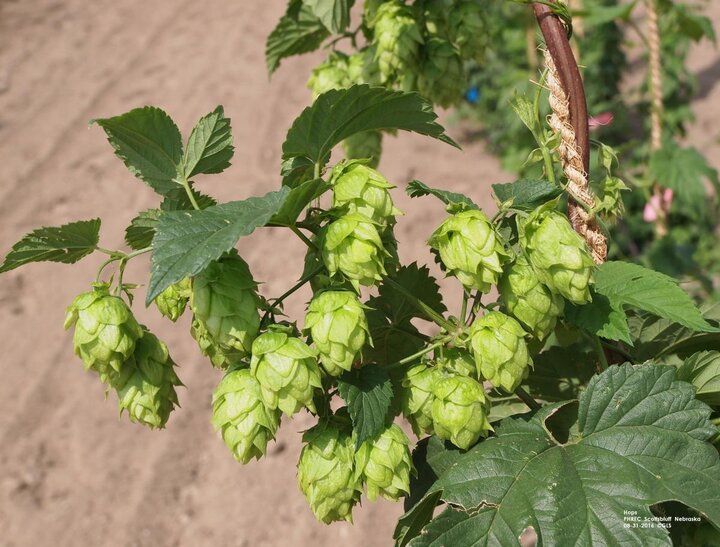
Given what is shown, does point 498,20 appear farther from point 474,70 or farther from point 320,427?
point 320,427

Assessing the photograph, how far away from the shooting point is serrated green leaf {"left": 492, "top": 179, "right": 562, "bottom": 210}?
3.63 ft

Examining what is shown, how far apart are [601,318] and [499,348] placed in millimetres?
190

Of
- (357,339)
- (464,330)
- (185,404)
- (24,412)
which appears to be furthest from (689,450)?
(24,412)

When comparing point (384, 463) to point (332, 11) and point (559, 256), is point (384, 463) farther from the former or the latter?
point (332, 11)

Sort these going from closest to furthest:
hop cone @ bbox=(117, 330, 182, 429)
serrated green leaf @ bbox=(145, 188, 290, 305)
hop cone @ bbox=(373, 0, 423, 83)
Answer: serrated green leaf @ bbox=(145, 188, 290, 305) → hop cone @ bbox=(117, 330, 182, 429) → hop cone @ bbox=(373, 0, 423, 83)

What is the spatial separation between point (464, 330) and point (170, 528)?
8.85 feet

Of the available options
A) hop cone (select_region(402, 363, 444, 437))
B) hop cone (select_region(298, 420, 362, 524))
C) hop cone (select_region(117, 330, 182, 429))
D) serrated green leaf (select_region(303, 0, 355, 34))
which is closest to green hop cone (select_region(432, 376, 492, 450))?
hop cone (select_region(402, 363, 444, 437))

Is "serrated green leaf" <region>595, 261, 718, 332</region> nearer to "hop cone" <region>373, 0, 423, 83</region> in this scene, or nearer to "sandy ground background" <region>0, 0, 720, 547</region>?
"hop cone" <region>373, 0, 423, 83</region>

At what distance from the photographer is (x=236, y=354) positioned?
1.05 m

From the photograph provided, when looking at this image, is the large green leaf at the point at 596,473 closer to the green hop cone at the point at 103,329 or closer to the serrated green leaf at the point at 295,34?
the green hop cone at the point at 103,329

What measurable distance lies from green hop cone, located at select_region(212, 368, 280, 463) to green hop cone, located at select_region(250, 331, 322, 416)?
2cm

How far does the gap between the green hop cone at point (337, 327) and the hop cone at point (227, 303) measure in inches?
2.8

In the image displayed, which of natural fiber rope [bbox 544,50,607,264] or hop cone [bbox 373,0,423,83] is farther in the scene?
hop cone [bbox 373,0,423,83]

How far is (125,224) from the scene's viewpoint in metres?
5.00
